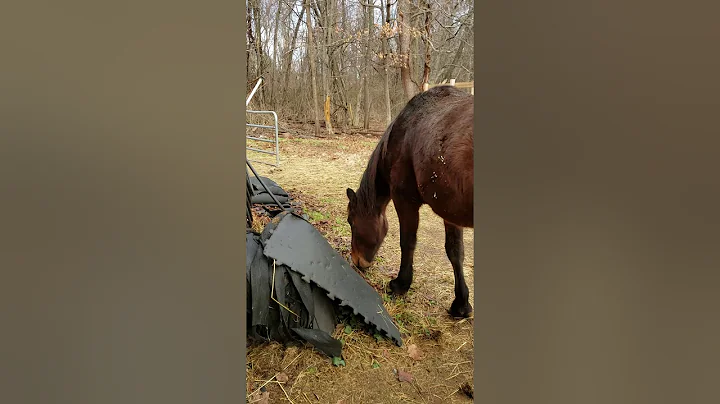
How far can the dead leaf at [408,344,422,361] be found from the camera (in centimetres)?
175

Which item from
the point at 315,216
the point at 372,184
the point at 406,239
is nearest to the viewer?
the point at 406,239

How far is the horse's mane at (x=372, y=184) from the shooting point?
235 centimetres

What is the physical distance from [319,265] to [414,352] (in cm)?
55

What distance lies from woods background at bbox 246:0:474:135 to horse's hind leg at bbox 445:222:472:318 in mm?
3707

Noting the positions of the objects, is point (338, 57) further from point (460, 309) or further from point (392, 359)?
point (392, 359)

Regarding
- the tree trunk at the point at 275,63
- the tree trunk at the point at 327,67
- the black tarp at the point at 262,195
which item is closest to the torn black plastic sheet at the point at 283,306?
the black tarp at the point at 262,195

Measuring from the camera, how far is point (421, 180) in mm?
1910

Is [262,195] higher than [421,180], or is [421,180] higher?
[421,180]

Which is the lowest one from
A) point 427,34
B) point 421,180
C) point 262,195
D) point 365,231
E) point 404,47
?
point 365,231

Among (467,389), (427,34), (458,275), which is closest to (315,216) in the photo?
(458,275)

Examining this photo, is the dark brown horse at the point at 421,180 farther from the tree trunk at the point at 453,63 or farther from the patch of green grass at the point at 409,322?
the tree trunk at the point at 453,63
